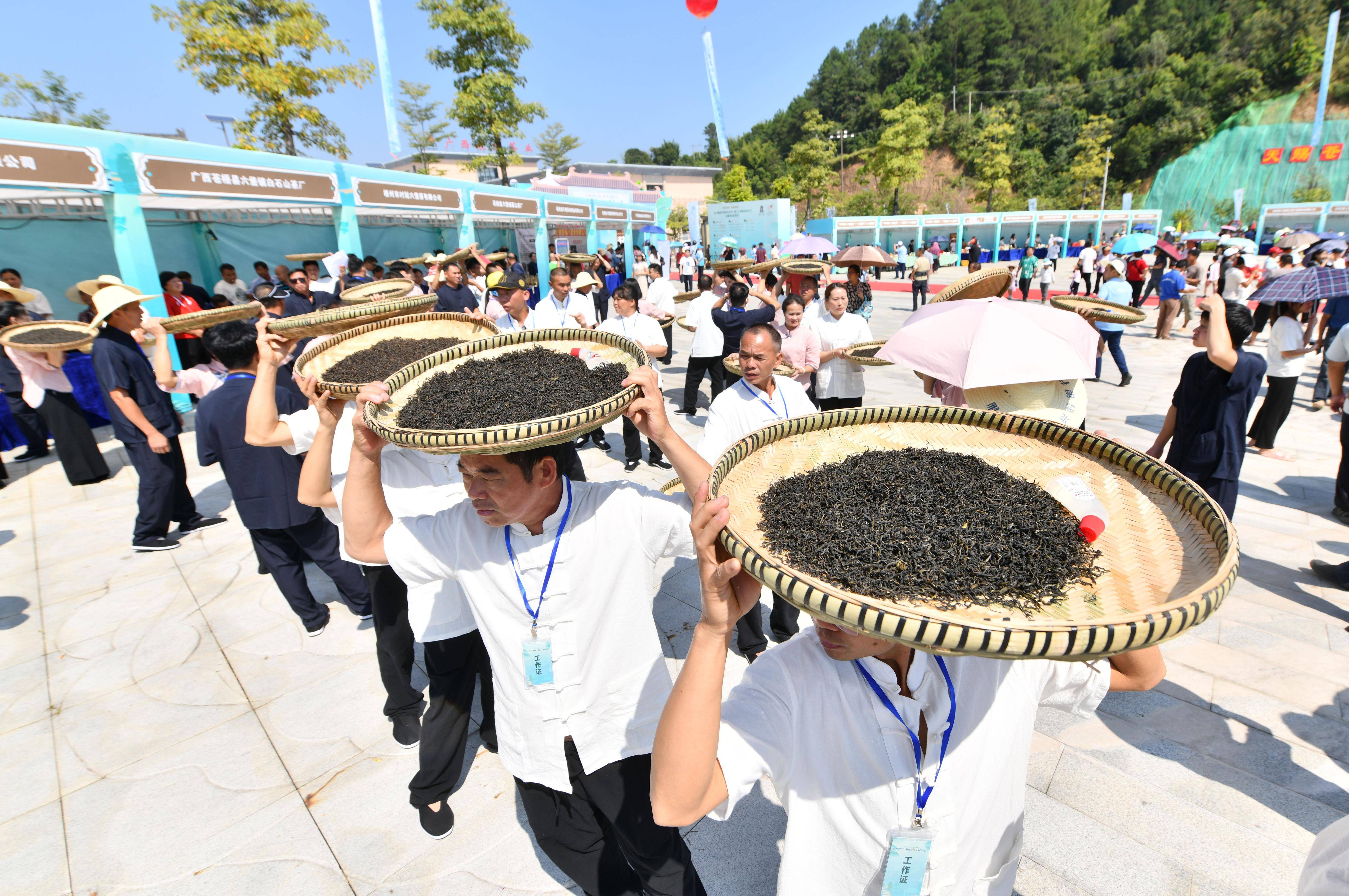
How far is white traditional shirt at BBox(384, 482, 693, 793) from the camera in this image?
1.90 m

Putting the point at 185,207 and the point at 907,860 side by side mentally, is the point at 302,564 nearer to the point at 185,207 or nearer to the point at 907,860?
the point at 907,860

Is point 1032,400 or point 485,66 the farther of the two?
point 485,66

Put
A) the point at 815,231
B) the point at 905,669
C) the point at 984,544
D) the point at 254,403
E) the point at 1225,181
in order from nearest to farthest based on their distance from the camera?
the point at 984,544 < the point at 905,669 < the point at 254,403 < the point at 815,231 < the point at 1225,181

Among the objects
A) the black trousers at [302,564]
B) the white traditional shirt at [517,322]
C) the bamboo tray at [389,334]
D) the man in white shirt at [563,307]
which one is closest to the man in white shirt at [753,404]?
the bamboo tray at [389,334]

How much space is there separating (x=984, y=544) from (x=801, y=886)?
3.10 ft

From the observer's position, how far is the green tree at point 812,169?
4931cm

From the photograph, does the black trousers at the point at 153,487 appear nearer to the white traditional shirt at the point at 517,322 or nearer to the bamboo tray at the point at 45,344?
the bamboo tray at the point at 45,344

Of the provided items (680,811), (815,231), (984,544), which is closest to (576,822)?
(680,811)

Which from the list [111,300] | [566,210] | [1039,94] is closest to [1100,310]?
[111,300]

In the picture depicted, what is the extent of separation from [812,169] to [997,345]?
5242 centimetres

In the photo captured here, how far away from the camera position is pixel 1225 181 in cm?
4856

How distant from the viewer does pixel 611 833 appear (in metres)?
2.30

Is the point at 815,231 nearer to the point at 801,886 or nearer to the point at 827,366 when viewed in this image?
the point at 827,366

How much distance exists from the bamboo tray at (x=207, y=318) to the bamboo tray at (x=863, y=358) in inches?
178
